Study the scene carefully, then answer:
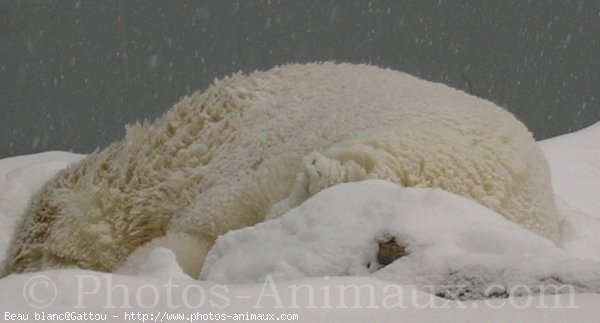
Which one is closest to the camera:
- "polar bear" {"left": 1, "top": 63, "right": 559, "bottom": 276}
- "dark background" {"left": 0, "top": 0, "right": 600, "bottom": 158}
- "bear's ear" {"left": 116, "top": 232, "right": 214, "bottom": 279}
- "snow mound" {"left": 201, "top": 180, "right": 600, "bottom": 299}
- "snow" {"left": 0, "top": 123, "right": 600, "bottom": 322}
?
"snow" {"left": 0, "top": 123, "right": 600, "bottom": 322}

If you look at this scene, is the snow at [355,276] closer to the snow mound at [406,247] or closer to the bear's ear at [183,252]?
the snow mound at [406,247]

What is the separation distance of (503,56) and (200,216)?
15.1ft

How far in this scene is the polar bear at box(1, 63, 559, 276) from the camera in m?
2.47

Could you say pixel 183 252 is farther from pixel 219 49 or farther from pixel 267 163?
pixel 219 49

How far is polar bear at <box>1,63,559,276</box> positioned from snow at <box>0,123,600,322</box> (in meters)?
0.49

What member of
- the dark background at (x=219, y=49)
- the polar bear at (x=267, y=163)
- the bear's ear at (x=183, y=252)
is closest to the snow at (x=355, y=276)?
the polar bear at (x=267, y=163)

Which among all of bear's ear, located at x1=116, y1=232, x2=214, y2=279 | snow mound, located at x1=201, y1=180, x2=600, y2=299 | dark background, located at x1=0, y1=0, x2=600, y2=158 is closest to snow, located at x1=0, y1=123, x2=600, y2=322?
snow mound, located at x1=201, y1=180, x2=600, y2=299

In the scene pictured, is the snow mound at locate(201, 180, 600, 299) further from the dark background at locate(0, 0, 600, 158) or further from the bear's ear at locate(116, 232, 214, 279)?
the dark background at locate(0, 0, 600, 158)

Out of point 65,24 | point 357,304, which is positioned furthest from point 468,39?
point 357,304

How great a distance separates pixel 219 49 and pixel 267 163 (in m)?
4.18

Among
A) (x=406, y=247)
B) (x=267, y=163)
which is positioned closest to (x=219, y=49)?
(x=267, y=163)

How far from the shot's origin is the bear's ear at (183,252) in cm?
266

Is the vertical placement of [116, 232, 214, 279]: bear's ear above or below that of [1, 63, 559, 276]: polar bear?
below

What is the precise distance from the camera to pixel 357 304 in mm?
1437
